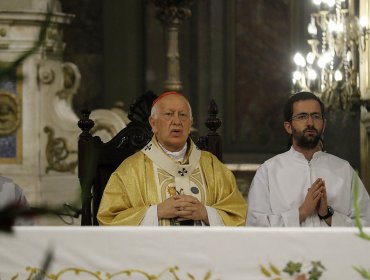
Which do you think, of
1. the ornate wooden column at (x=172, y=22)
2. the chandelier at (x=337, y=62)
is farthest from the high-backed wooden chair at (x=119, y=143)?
the ornate wooden column at (x=172, y=22)

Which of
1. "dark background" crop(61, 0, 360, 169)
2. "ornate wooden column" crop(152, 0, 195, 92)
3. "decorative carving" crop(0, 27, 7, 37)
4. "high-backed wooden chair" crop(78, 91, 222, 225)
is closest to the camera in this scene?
"high-backed wooden chair" crop(78, 91, 222, 225)

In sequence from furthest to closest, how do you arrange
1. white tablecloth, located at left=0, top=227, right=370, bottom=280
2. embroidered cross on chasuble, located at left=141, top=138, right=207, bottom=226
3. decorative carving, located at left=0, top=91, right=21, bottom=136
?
decorative carving, located at left=0, top=91, right=21, bottom=136
embroidered cross on chasuble, located at left=141, top=138, right=207, bottom=226
white tablecloth, located at left=0, top=227, right=370, bottom=280

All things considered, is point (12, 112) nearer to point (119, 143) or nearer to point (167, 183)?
point (119, 143)

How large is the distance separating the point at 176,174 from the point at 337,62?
6.82m

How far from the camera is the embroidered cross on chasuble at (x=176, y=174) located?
525 centimetres

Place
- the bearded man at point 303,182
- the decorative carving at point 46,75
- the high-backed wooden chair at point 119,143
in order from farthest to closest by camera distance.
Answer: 1. the decorative carving at point 46,75
2. the high-backed wooden chair at point 119,143
3. the bearded man at point 303,182

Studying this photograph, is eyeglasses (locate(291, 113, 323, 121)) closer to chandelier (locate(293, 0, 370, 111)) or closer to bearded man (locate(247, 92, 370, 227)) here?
bearded man (locate(247, 92, 370, 227))

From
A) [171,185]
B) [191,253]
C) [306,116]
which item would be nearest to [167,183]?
[171,185]

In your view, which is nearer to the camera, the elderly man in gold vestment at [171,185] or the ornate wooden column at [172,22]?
the elderly man in gold vestment at [171,185]

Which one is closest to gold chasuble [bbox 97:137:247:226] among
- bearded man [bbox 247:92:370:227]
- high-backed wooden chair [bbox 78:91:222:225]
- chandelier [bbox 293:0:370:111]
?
bearded man [bbox 247:92:370:227]

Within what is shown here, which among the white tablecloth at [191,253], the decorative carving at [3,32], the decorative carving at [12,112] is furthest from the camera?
the decorative carving at [3,32]

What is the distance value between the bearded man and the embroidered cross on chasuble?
29 cm

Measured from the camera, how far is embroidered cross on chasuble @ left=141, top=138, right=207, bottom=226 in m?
5.25

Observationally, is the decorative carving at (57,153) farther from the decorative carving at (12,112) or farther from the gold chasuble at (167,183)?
the gold chasuble at (167,183)
